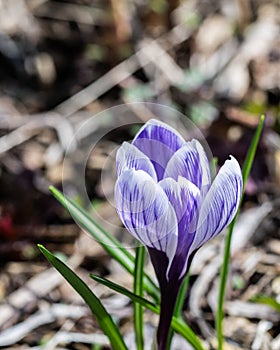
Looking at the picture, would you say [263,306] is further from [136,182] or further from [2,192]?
[2,192]

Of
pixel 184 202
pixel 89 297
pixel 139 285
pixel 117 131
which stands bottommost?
pixel 117 131

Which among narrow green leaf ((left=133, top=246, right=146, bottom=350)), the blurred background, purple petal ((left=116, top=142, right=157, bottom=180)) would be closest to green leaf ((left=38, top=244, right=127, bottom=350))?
narrow green leaf ((left=133, top=246, right=146, bottom=350))

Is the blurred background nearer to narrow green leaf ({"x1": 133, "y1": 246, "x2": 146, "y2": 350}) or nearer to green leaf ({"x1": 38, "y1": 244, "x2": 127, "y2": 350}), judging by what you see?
narrow green leaf ({"x1": 133, "y1": 246, "x2": 146, "y2": 350})

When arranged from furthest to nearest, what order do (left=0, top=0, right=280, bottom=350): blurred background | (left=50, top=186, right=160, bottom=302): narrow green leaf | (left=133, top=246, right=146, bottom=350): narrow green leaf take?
(left=0, top=0, right=280, bottom=350): blurred background, (left=50, top=186, right=160, bottom=302): narrow green leaf, (left=133, top=246, right=146, bottom=350): narrow green leaf

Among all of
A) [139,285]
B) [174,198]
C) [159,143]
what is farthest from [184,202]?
[139,285]

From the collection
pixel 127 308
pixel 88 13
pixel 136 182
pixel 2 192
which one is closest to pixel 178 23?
pixel 88 13

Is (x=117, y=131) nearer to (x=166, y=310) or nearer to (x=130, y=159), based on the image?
(x=166, y=310)

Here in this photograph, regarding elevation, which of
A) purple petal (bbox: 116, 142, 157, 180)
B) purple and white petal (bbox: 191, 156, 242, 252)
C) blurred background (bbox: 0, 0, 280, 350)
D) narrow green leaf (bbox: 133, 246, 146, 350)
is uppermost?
purple petal (bbox: 116, 142, 157, 180)
